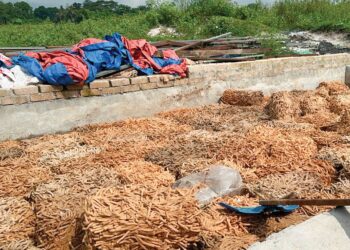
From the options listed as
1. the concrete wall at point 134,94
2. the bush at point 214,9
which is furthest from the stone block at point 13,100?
the bush at point 214,9

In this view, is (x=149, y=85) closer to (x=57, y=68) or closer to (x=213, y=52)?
(x=57, y=68)

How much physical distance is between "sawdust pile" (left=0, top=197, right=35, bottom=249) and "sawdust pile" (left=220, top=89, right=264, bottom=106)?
518cm

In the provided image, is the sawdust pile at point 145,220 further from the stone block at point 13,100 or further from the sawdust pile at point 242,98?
the sawdust pile at point 242,98

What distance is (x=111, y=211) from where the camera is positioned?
8.36ft

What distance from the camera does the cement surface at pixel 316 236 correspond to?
2426mm

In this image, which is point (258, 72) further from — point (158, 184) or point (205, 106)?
point (158, 184)

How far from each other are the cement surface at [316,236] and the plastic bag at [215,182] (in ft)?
2.90

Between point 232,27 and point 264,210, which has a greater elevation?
point 232,27

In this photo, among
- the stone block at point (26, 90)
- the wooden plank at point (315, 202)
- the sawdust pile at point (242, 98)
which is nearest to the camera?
the wooden plank at point (315, 202)

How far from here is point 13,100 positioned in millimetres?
5590

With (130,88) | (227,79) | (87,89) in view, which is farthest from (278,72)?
(87,89)

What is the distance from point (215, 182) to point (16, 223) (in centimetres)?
179

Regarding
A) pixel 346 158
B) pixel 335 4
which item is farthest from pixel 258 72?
pixel 335 4

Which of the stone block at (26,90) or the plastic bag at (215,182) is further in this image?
the stone block at (26,90)
